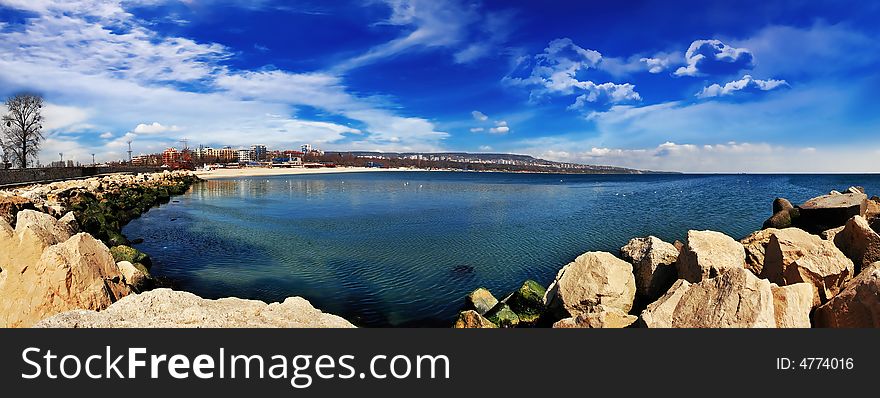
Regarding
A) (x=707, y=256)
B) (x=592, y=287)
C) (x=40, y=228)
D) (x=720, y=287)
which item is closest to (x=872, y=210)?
(x=707, y=256)

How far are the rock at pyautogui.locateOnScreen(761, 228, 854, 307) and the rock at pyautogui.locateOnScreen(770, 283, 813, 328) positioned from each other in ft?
6.49

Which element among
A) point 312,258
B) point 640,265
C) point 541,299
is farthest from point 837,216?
point 312,258

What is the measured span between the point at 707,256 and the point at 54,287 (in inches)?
510

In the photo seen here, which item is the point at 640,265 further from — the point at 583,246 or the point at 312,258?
the point at 312,258

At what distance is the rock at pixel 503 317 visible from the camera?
34.5ft

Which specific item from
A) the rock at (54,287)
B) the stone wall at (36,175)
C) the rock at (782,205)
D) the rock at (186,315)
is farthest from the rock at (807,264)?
the stone wall at (36,175)

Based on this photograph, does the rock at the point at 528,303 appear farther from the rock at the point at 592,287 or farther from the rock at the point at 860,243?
the rock at the point at 860,243

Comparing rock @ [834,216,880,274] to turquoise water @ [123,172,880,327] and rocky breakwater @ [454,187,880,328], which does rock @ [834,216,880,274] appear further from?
turquoise water @ [123,172,880,327]

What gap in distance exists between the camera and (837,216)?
1920cm

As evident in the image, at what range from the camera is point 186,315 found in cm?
579

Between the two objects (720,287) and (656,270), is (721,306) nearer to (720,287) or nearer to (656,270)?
(720,287)

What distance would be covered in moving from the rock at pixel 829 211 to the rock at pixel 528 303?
14.9 m

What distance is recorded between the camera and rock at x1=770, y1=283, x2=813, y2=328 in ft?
19.2

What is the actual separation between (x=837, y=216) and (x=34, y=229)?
27.6 metres
